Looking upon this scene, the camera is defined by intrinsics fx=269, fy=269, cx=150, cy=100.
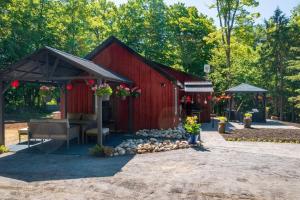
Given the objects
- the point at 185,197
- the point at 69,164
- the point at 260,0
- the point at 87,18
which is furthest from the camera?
the point at 87,18

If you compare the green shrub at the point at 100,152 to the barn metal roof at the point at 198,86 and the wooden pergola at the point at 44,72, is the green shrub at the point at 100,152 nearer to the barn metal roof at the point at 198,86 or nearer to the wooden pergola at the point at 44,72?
the wooden pergola at the point at 44,72

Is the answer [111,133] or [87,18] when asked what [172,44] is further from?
[111,133]

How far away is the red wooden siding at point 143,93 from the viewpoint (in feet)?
48.9

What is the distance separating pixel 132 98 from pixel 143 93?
0.67 m

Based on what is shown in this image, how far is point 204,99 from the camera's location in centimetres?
2077

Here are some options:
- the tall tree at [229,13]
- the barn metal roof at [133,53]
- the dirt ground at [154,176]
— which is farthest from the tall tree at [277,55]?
the dirt ground at [154,176]

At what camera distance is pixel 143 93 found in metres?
15.0

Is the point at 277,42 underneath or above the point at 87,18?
underneath

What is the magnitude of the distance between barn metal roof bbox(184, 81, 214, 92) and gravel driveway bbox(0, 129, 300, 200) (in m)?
9.62

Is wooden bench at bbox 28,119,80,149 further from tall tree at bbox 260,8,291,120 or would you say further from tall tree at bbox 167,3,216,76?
tall tree at bbox 260,8,291,120

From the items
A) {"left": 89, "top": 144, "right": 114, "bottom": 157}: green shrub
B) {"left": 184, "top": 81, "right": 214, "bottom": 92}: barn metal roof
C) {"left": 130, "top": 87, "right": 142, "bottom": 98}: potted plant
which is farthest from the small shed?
{"left": 89, "top": 144, "right": 114, "bottom": 157}: green shrub

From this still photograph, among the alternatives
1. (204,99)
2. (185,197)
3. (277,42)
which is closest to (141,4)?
(277,42)

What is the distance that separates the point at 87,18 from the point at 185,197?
3413 centimetres

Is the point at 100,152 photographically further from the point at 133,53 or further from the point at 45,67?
the point at 133,53
